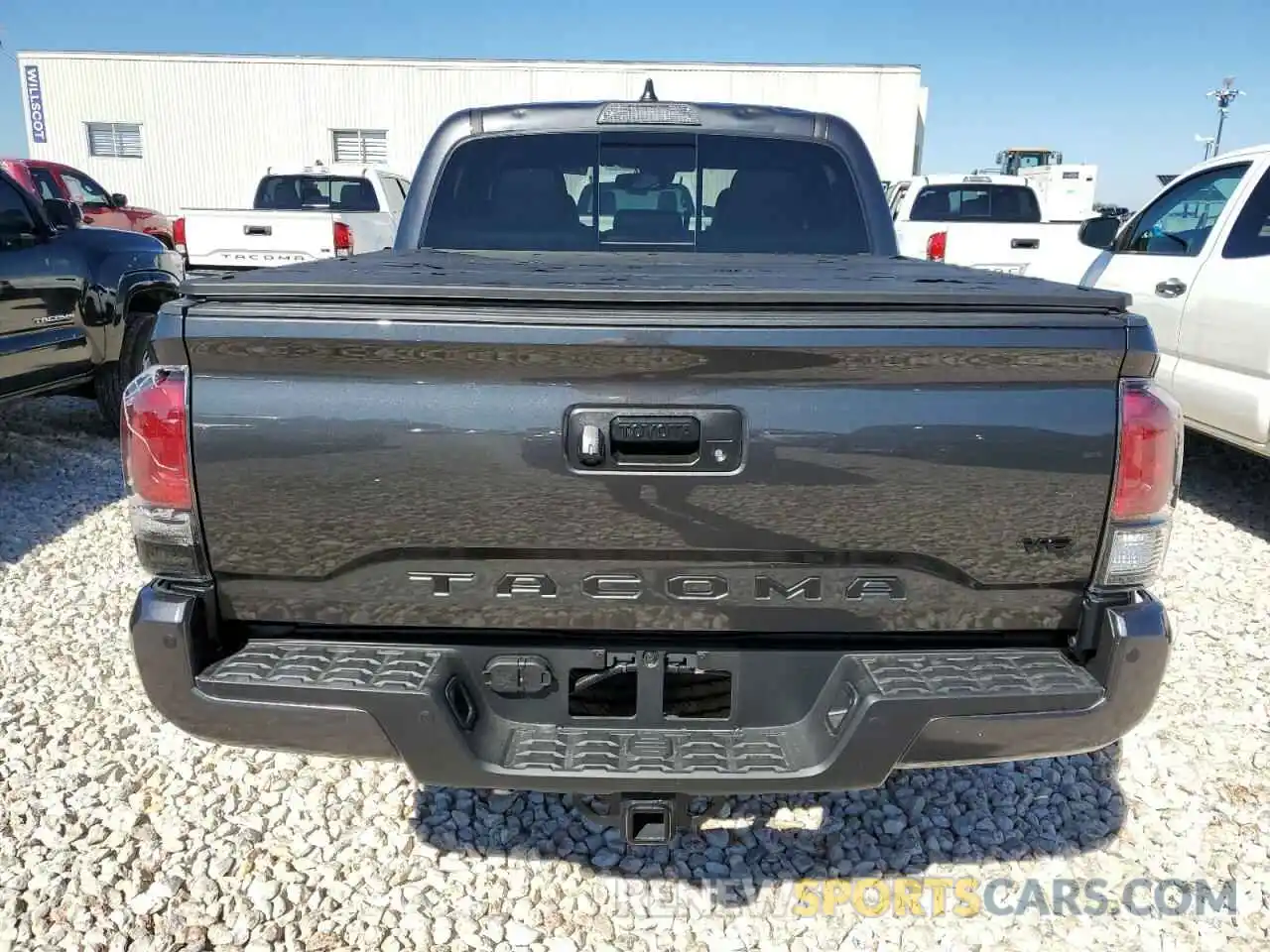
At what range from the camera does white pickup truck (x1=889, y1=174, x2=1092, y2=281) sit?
753 centimetres

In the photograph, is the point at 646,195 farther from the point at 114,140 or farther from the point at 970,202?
the point at 114,140

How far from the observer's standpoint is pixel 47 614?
4043 mm

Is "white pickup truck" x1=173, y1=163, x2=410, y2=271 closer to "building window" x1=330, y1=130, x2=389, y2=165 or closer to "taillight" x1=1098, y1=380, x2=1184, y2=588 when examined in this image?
"taillight" x1=1098, y1=380, x2=1184, y2=588

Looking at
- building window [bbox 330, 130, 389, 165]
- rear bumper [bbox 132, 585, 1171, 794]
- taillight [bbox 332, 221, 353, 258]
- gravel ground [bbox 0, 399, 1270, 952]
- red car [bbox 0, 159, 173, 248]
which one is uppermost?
building window [bbox 330, 130, 389, 165]

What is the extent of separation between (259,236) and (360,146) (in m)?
16.4

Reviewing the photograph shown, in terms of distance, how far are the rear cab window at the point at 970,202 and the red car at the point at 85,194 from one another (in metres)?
10.6

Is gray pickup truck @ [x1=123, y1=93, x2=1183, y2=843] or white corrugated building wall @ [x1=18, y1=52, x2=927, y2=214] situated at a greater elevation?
white corrugated building wall @ [x1=18, y1=52, x2=927, y2=214]

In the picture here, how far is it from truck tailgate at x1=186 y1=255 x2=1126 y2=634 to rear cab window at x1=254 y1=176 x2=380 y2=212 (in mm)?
11781

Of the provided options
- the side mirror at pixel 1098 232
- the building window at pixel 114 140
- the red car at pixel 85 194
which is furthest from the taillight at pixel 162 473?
the building window at pixel 114 140

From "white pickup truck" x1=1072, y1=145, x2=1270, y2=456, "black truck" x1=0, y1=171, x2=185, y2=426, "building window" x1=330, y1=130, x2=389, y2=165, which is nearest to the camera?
"white pickup truck" x1=1072, y1=145, x2=1270, y2=456

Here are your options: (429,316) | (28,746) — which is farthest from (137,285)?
(429,316)

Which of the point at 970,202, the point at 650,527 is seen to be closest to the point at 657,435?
the point at 650,527

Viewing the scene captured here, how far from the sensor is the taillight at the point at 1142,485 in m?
1.81

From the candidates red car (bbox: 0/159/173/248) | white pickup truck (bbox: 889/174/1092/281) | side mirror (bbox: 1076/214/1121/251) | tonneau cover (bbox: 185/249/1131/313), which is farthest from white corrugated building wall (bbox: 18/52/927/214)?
tonneau cover (bbox: 185/249/1131/313)
